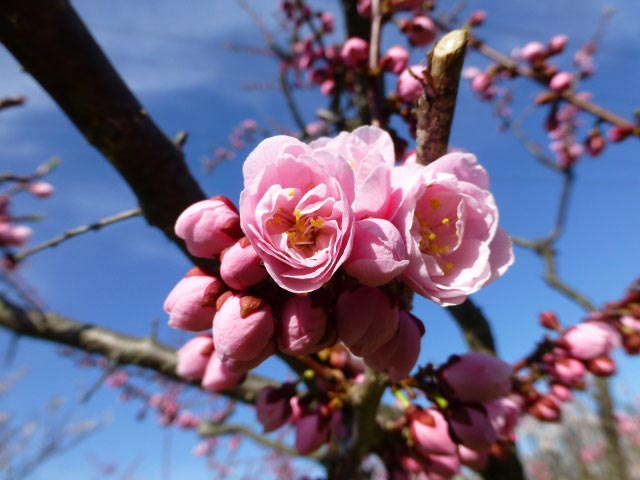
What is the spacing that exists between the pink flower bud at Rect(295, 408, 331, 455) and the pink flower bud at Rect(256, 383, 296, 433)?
49 mm

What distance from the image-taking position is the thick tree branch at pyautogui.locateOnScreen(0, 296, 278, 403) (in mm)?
1895

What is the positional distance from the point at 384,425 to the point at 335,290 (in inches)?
31.0

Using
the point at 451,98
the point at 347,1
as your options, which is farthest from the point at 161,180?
the point at 347,1

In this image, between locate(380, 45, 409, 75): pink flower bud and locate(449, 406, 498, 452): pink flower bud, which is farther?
locate(380, 45, 409, 75): pink flower bud

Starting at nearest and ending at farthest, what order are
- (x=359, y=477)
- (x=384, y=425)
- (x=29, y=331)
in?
(x=359, y=477)
(x=384, y=425)
(x=29, y=331)

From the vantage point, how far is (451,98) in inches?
26.3

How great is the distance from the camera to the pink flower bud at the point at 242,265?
65 cm

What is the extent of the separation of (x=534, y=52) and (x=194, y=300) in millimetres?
2713

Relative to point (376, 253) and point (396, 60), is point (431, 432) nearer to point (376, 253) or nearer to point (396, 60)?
point (376, 253)

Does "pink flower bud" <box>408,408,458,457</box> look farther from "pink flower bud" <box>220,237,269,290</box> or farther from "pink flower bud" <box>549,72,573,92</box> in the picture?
"pink flower bud" <box>549,72,573,92</box>

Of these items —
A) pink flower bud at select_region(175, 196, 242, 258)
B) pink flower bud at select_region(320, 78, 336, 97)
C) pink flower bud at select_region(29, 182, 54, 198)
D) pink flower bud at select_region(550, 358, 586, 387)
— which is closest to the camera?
pink flower bud at select_region(175, 196, 242, 258)

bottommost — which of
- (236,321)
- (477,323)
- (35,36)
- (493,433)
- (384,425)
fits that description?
(477,323)

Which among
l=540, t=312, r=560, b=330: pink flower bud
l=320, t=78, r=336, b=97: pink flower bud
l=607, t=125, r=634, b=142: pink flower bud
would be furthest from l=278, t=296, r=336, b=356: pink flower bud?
l=607, t=125, r=634, b=142: pink flower bud

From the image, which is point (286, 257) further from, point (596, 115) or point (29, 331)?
point (596, 115)
